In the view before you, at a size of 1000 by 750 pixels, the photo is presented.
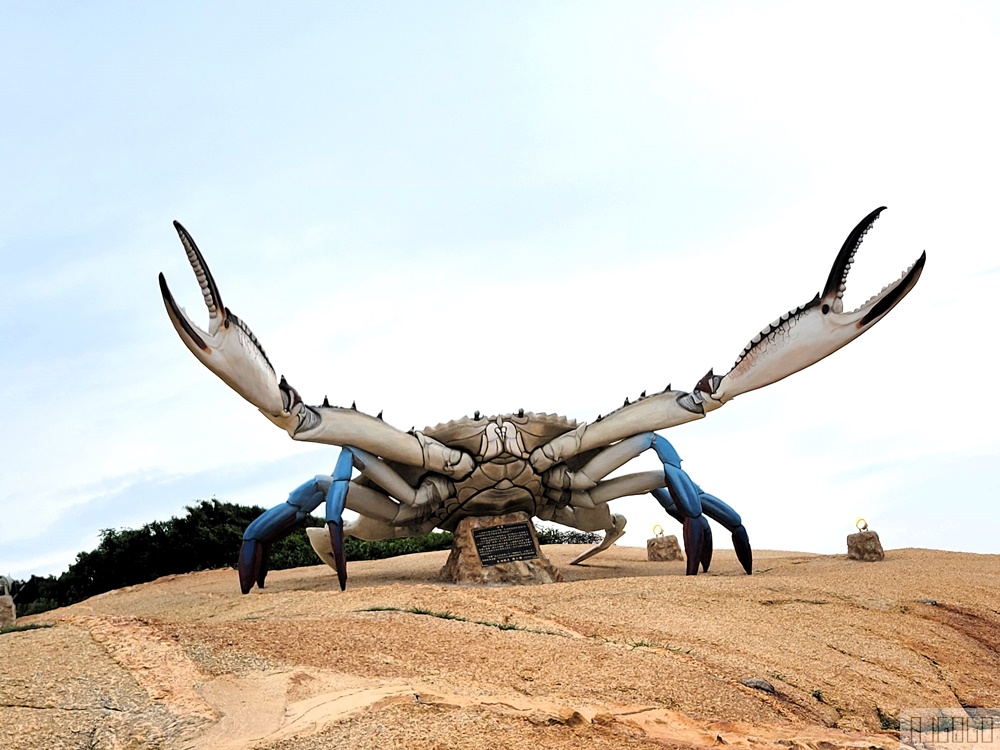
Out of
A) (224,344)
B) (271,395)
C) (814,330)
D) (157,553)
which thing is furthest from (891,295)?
(157,553)

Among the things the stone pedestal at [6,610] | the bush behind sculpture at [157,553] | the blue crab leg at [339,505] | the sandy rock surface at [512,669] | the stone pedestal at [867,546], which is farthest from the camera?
the bush behind sculpture at [157,553]

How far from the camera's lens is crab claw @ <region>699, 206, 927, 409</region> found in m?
10.5

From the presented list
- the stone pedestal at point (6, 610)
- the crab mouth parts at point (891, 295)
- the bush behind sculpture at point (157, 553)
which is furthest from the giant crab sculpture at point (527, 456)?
the bush behind sculpture at point (157, 553)

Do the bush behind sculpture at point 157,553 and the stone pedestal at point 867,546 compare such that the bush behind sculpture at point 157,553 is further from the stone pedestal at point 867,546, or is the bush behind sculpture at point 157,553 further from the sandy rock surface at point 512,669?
the sandy rock surface at point 512,669

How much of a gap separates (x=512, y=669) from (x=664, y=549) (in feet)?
27.9

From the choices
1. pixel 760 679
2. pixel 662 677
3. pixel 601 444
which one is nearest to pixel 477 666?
pixel 662 677

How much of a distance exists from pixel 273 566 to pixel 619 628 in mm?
10996

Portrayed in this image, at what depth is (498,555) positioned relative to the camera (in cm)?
1085

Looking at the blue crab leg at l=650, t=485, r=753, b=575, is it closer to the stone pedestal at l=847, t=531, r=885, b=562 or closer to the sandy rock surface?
the stone pedestal at l=847, t=531, r=885, b=562

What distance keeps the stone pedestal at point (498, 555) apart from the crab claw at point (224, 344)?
2.74 metres

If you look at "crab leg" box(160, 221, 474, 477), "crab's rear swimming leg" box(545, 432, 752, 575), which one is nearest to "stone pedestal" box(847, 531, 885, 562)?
"crab's rear swimming leg" box(545, 432, 752, 575)

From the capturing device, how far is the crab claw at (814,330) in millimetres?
10477

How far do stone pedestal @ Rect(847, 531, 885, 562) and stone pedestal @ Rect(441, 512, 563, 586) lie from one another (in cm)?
386

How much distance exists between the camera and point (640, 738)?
13.6 feet
